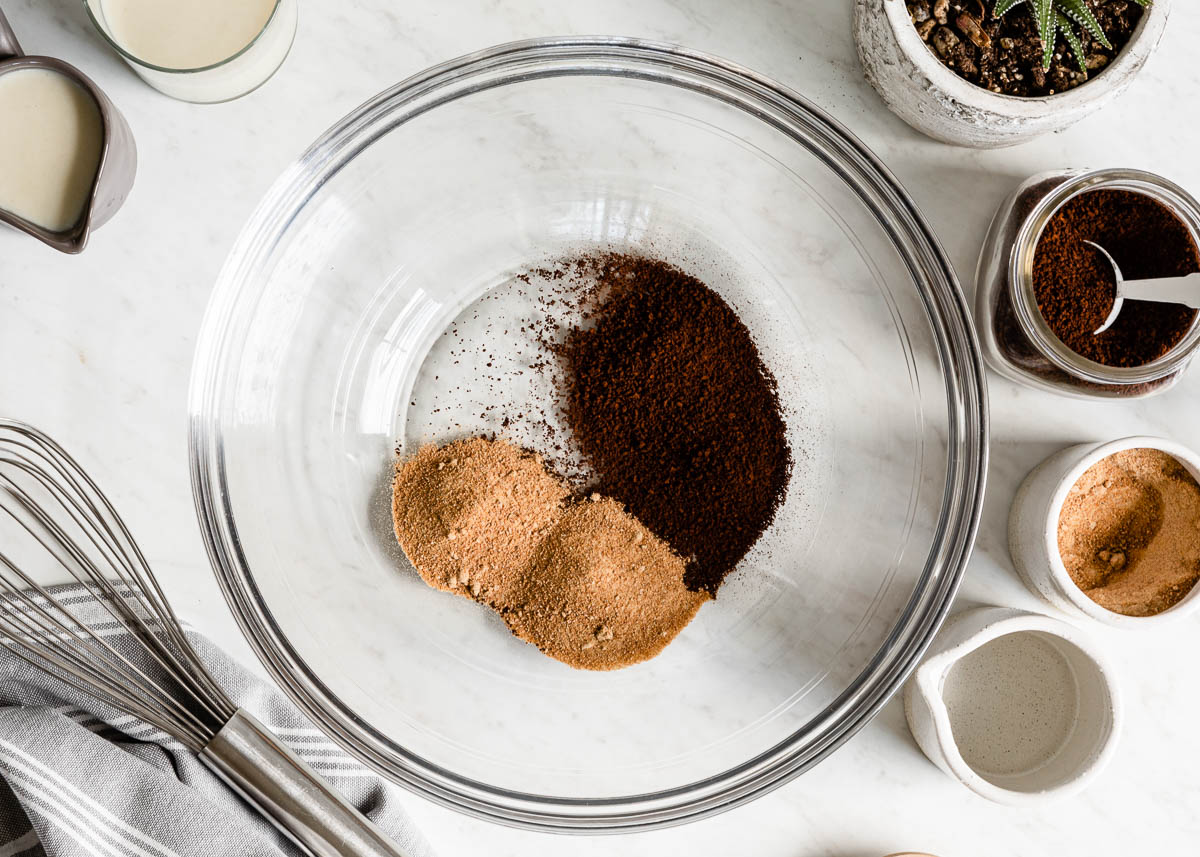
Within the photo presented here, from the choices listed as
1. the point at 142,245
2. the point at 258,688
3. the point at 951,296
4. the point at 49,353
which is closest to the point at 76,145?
the point at 142,245

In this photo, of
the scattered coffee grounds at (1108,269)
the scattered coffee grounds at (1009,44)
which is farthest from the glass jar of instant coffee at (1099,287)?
the scattered coffee grounds at (1009,44)

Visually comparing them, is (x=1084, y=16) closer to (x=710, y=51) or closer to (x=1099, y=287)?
(x=1099, y=287)

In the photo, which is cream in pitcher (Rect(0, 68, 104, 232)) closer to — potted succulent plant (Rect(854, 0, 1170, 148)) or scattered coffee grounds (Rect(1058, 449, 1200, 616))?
potted succulent plant (Rect(854, 0, 1170, 148))

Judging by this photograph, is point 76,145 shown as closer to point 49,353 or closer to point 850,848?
point 49,353

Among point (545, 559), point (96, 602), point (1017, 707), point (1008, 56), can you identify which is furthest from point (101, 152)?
point (1017, 707)

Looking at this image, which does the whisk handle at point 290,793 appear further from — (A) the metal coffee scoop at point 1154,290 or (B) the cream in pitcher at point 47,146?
(A) the metal coffee scoop at point 1154,290
